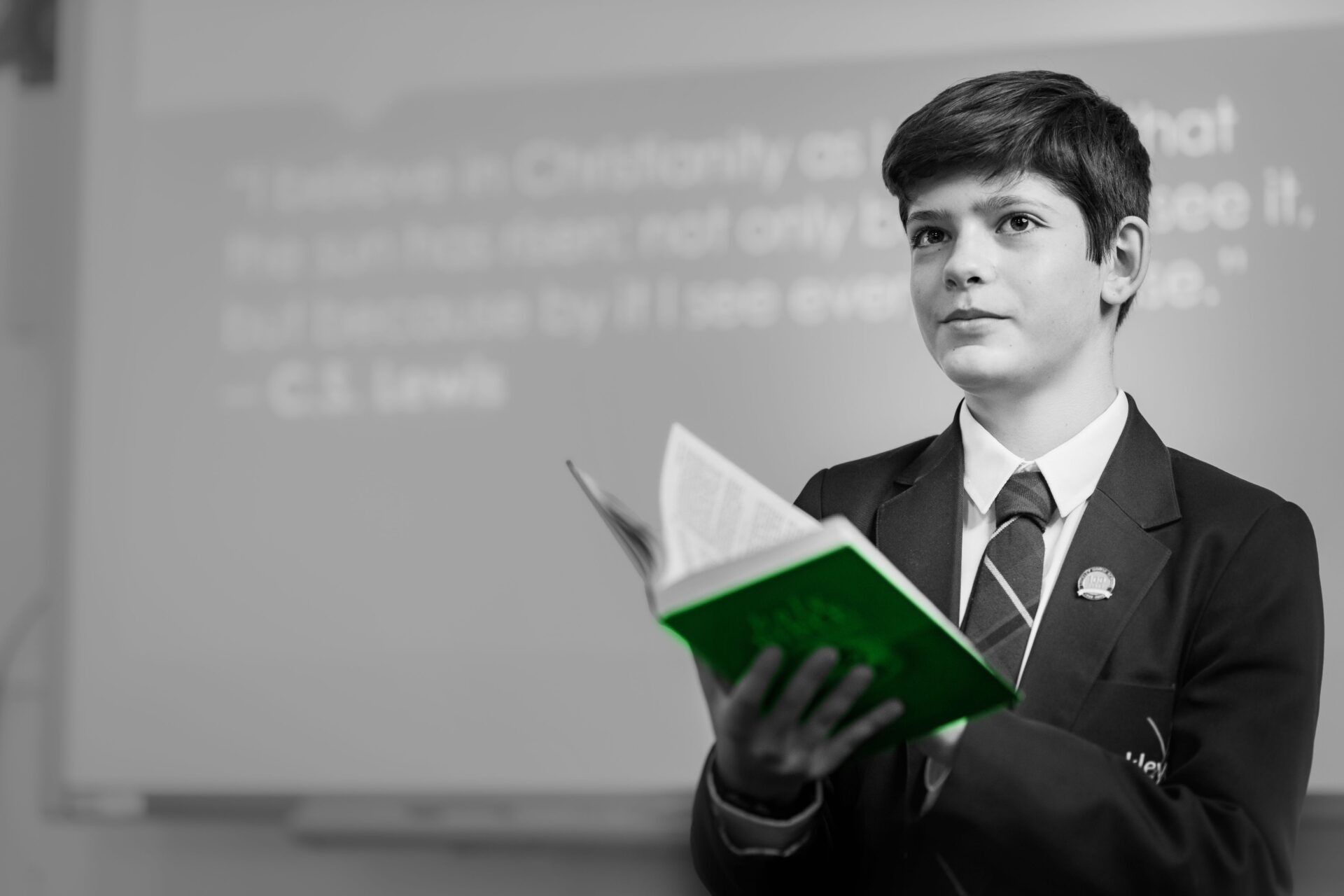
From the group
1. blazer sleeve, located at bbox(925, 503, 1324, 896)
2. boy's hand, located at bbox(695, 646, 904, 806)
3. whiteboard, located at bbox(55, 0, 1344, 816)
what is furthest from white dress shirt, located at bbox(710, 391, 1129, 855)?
whiteboard, located at bbox(55, 0, 1344, 816)

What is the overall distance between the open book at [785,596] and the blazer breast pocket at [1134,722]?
201 millimetres

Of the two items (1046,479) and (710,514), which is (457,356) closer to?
(1046,479)

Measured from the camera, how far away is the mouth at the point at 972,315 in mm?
1016

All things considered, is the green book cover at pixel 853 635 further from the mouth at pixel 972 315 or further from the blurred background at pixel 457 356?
the blurred background at pixel 457 356

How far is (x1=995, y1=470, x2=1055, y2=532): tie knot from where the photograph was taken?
1023 millimetres

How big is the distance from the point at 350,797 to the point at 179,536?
509 millimetres

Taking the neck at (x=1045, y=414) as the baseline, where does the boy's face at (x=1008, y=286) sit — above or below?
above

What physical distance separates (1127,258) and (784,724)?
0.54 metres

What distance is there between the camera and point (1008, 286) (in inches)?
40.0

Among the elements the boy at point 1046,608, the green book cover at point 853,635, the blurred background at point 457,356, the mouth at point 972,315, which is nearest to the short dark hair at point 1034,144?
the boy at point 1046,608

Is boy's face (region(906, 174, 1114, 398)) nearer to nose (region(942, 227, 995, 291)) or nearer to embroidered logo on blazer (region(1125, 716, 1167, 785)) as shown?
nose (region(942, 227, 995, 291))

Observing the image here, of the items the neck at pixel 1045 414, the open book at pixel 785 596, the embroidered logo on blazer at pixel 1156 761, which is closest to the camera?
the open book at pixel 785 596

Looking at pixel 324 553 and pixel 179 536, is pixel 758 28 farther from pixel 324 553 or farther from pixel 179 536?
pixel 179 536

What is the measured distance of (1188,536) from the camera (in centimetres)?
99
